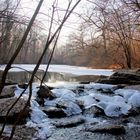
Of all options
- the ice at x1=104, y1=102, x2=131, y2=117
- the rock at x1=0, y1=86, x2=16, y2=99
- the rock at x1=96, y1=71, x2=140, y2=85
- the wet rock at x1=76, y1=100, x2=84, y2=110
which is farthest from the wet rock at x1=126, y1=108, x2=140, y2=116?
the rock at x1=96, y1=71, x2=140, y2=85

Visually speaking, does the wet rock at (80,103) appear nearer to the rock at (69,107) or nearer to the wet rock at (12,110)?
the rock at (69,107)

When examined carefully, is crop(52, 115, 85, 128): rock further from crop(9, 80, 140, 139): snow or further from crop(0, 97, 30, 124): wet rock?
crop(0, 97, 30, 124): wet rock

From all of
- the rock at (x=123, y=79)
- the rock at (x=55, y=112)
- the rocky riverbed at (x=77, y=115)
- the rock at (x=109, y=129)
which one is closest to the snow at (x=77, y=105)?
the rocky riverbed at (x=77, y=115)

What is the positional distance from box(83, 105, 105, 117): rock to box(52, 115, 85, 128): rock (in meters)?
0.55

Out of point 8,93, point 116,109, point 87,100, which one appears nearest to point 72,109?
point 87,100

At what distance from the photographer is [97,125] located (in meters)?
7.02

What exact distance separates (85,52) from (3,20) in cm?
2662

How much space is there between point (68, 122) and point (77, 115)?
1158 mm

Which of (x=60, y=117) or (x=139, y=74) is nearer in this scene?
(x=60, y=117)

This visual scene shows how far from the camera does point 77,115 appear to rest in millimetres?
8344

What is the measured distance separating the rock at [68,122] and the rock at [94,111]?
1.82ft

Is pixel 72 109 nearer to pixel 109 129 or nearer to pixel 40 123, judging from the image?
pixel 40 123

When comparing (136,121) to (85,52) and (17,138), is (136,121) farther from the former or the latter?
(85,52)

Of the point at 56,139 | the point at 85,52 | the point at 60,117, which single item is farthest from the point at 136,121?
the point at 85,52
